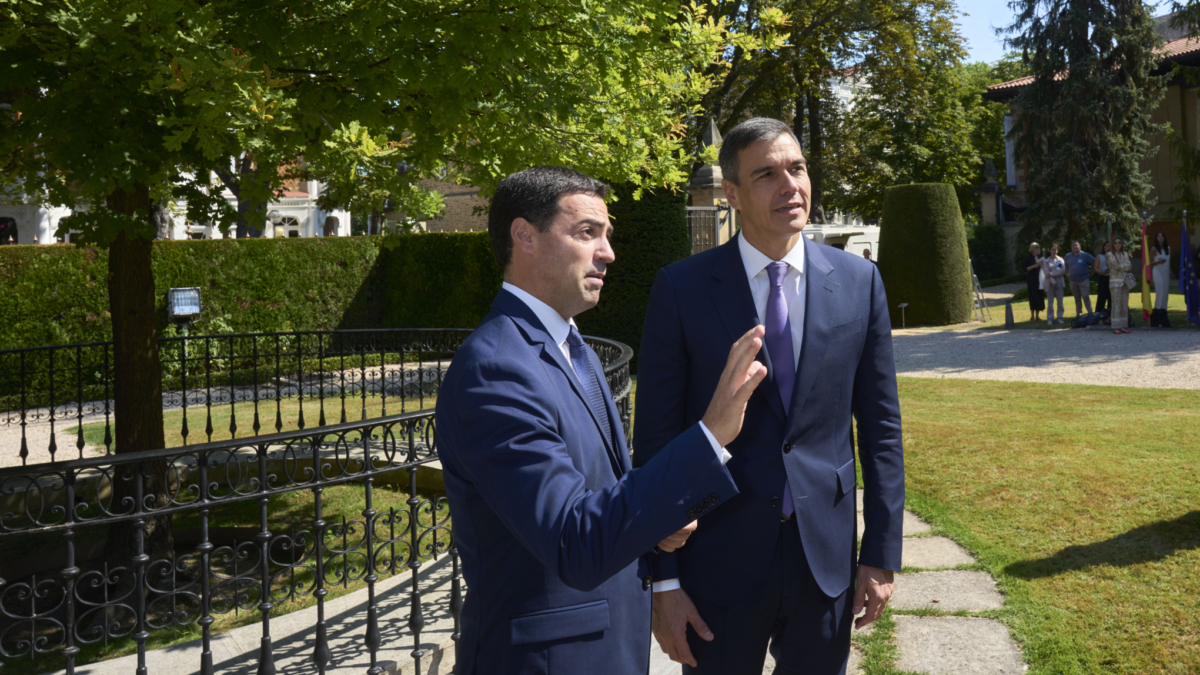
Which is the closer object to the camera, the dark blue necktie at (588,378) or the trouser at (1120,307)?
the dark blue necktie at (588,378)

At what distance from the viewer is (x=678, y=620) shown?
2.34 metres

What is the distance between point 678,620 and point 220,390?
14217 millimetres

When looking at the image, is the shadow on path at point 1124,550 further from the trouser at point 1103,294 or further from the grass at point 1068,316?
the trouser at point 1103,294

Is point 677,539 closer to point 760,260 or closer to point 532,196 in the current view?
point 532,196

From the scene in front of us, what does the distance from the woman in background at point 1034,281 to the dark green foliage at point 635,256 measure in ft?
36.4

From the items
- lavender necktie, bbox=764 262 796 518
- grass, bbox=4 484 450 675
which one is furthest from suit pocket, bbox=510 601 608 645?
grass, bbox=4 484 450 675

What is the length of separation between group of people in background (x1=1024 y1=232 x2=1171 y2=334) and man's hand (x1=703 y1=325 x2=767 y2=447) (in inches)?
764

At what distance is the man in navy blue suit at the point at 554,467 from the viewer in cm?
152

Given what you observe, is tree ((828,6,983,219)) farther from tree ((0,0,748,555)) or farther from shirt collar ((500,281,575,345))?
shirt collar ((500,281,575,345))

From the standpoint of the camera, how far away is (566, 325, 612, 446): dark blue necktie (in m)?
1.93

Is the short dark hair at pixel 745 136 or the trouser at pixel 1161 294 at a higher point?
the short dark hair at pixel 745 136

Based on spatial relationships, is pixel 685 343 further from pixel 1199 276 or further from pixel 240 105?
pixel 1199 276

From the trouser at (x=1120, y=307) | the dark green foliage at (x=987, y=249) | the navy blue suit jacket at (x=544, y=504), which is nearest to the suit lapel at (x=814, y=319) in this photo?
the navy blue suit jacket at (x=544, y=504)

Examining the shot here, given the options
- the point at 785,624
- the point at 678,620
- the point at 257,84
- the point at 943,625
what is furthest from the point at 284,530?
the point at 785,624
